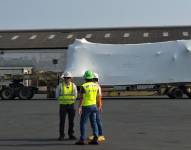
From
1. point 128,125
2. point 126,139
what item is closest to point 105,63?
point 128,125

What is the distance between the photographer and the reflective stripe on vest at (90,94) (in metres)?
15.1

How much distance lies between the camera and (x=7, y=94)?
146 feet

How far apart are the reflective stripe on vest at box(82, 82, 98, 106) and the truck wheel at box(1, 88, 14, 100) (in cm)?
2975

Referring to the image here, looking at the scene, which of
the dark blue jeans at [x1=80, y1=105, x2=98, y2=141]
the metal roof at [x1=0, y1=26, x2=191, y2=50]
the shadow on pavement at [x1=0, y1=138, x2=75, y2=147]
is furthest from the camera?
the metal roof at [x1=0, y1=26, x2=191, y2=50]

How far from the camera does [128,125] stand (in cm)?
1989

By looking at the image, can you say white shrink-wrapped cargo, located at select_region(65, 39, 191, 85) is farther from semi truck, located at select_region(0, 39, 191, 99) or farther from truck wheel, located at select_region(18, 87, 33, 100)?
truck wheel, located at select_region(18, 87, 33, 100)

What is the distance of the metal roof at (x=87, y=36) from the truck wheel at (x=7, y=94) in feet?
106

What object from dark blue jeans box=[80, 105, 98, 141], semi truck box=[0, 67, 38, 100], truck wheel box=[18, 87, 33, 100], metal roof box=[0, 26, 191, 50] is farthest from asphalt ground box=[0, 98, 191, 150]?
metal roof box=[0, 26, 191, 50]

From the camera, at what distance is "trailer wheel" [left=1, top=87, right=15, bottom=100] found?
4438 centimetres

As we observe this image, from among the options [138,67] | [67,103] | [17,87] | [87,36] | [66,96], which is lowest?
[67,103]

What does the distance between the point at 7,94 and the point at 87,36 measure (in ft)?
126

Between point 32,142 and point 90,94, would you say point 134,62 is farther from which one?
point 32,142

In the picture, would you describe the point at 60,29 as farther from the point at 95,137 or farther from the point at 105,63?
the point at 95,137

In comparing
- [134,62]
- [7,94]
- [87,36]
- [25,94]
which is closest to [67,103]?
[134,62]
